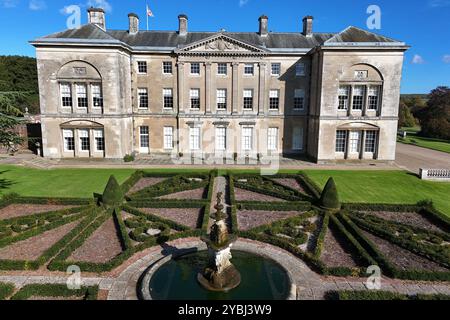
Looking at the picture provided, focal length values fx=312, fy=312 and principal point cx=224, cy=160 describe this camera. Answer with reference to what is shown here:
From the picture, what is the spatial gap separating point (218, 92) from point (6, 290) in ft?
94.0

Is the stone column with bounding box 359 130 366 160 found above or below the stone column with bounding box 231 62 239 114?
below

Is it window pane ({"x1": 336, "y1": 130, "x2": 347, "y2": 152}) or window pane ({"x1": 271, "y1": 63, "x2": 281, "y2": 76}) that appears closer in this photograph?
window pane ({"x1": 336, "y1": 130, "x2": 347, "y2": 152})

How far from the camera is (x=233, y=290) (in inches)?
443

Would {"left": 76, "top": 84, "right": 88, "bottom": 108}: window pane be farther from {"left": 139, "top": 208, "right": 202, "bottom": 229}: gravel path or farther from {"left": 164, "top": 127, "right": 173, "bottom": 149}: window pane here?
{"left": 139, "top": 208, "right": 202, "bottom": 229}: gravel path

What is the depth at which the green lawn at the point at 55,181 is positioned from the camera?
890 inches

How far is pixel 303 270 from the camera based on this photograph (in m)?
12.7

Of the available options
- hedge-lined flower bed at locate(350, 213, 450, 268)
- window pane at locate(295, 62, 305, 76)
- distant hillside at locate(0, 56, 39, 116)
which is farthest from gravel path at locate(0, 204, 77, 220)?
distant hillside at locate(0, 56, 39, 116)

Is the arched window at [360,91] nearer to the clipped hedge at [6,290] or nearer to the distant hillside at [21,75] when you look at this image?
the clipped hedge at [6,290]

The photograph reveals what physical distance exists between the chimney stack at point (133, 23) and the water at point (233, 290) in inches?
1265

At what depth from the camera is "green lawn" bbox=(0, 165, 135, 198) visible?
2262cm

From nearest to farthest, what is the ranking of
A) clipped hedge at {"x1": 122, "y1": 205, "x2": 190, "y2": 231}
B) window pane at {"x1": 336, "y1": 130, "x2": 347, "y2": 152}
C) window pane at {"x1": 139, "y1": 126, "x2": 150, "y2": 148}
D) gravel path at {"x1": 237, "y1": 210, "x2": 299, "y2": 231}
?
clipped hedge at {"x1": 122, "y1": 205, "x2": 190, "y2": 231} → gravel path at {"x1": 237, "y1": 210, "x2": 299, "y2": 231} → window pane at {"x1": 336, "y1": 130, "x2": 347, "y2": 152} → window pane at {"x1": 139, "y1": 126, "x2": 150, "y2": 148}

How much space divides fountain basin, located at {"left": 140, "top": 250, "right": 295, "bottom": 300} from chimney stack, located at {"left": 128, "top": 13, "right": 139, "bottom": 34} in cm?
3206
